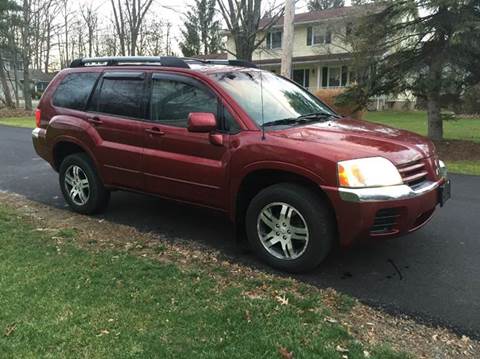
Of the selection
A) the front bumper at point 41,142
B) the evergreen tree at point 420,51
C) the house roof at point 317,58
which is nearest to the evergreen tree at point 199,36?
the house roof at point 317,58

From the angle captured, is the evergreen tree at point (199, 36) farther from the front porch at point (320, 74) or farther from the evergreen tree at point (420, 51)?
the evergreen tree at point (420, 51)

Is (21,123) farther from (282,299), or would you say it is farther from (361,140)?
(282,299)

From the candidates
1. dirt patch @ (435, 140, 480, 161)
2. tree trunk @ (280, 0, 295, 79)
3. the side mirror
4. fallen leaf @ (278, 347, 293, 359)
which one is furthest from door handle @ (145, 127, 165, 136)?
dirt patch @ (435, 140, 480, 161)

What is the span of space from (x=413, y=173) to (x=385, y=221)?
0.52 metres

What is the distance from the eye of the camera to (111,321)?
11.4 ft

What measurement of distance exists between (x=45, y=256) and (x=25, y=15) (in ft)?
102

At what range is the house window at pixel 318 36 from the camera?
35375mm

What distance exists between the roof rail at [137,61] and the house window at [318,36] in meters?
30.5

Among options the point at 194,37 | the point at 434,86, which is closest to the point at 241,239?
the point at 434,86

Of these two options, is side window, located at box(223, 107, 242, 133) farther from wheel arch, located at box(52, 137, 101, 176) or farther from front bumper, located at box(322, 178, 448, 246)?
wheel arch, located at box(52, 137, 101, 176)

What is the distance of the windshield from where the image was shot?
15.9 feet

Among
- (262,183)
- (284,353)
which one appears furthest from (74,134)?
(284,353)

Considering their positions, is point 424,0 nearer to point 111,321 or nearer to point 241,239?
point 241,239

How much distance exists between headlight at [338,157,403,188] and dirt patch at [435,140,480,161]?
880 cm
